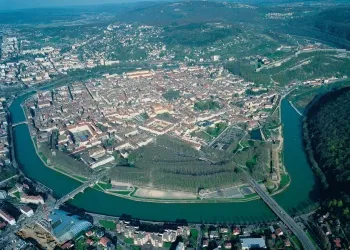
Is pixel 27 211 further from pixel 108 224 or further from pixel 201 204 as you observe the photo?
pixel 201 204

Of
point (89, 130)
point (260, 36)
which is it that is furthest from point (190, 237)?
point (260, 36)

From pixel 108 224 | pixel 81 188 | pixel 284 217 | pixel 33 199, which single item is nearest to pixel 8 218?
pixel 33 199

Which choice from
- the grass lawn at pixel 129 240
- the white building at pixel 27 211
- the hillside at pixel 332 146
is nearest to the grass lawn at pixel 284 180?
the hillside at pixel 332 146

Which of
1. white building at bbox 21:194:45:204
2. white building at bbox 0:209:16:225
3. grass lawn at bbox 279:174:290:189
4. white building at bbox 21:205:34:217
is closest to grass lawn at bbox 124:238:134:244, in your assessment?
white building at bbox 21:205:34:217

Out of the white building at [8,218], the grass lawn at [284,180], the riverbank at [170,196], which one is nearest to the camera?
the white building at [8,218]

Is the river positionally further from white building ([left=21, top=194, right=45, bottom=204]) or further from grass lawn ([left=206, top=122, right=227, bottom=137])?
grass lawn ([left=206, top=122, right=227, bottom=137])

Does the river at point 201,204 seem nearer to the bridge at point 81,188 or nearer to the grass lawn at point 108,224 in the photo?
the bridge at point 81,188
